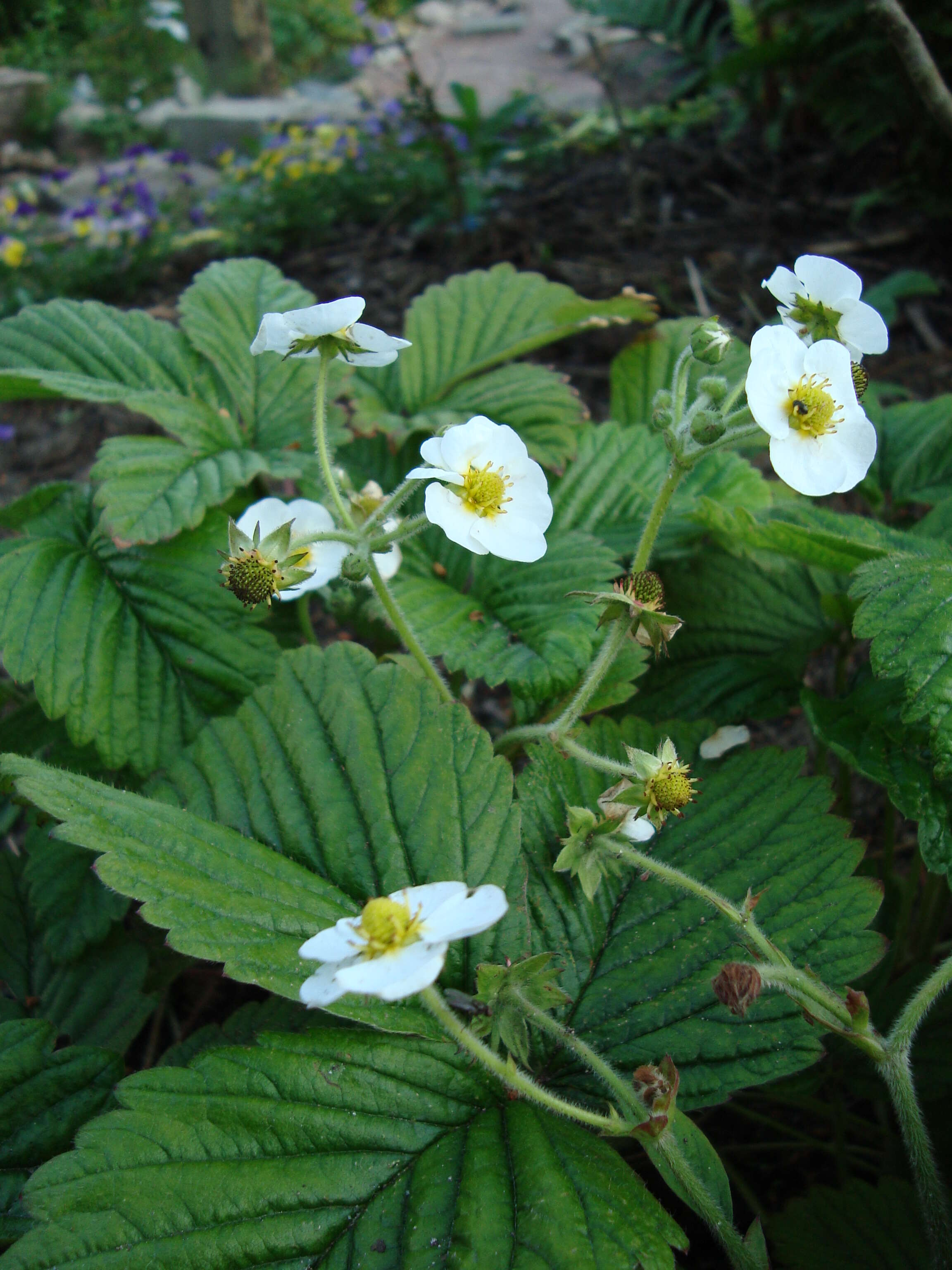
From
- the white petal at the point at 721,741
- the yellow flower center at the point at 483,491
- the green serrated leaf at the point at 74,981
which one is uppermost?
the yellow flower center at the point at 483,491

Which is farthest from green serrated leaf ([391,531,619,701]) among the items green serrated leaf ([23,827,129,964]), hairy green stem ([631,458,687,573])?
green serrated leaf ([23,827,129,964])

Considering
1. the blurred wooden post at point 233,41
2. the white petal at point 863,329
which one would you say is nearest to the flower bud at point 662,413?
the white petal at point 863,329

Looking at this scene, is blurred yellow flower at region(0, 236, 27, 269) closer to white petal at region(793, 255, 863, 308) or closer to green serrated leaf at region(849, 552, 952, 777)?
white petal at region(793, 255, 863, 308)

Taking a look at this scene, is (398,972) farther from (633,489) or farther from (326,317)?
(633,489)

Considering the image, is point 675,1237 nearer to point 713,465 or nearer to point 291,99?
point 713,465

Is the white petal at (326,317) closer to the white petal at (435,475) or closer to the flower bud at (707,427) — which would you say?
the white petal at (435,475)

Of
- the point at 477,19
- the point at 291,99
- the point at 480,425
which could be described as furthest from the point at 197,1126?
the point at 477,19
